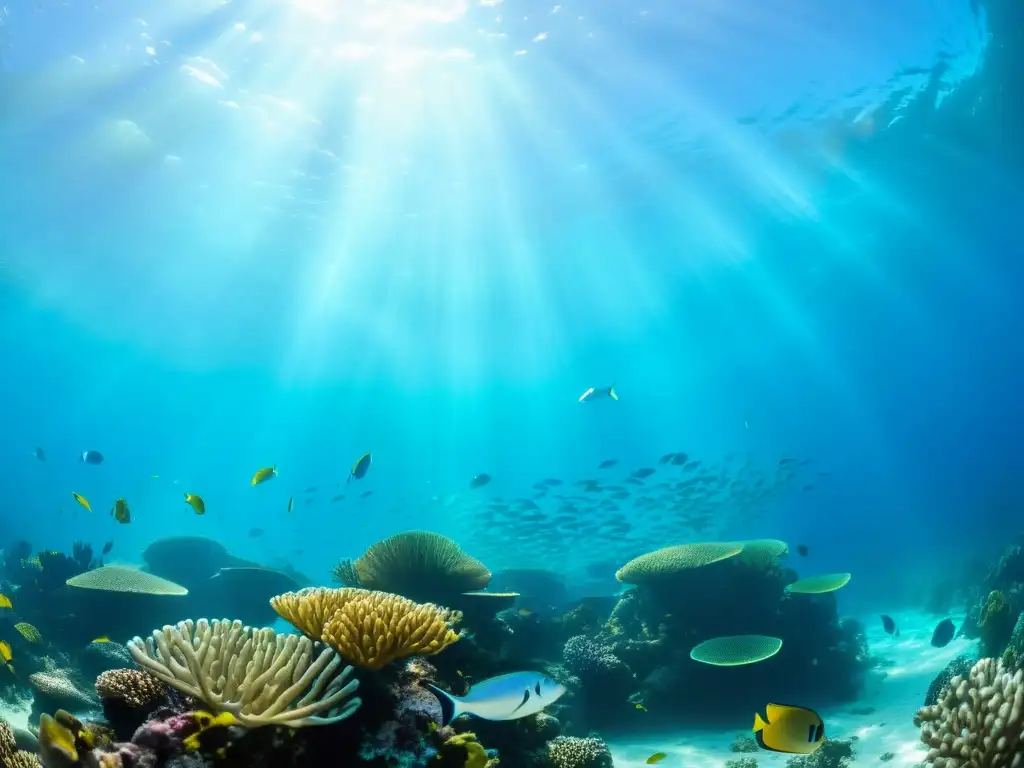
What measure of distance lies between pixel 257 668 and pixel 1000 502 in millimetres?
61049

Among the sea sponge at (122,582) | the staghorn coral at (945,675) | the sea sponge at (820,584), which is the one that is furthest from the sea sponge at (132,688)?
the staghorn coral at (945,675)

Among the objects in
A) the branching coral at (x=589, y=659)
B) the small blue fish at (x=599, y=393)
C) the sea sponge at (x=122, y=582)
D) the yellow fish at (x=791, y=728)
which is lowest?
the yellow fish at (x=791, y=728)

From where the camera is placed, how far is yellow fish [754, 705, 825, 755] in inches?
127

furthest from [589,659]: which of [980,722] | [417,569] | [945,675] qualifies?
[980,722]

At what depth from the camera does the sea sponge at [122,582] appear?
8.63 meters

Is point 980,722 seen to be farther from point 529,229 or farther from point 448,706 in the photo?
point 529,229

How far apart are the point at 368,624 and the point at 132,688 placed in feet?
4.67

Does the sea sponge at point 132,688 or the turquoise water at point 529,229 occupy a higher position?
the turquoise water at point 529,229

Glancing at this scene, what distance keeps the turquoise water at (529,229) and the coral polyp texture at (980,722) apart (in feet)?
50.1

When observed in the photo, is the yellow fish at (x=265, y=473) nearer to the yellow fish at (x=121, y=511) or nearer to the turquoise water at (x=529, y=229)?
the yellow fish at (x=121, y=511)

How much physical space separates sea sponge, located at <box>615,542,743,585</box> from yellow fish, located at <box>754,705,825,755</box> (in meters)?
6.52

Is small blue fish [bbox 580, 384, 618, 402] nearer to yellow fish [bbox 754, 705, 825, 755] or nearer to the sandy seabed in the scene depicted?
the sandy seabed

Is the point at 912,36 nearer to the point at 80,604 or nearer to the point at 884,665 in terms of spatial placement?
the point at 884,665

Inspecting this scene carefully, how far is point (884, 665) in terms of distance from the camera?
13.0 m
